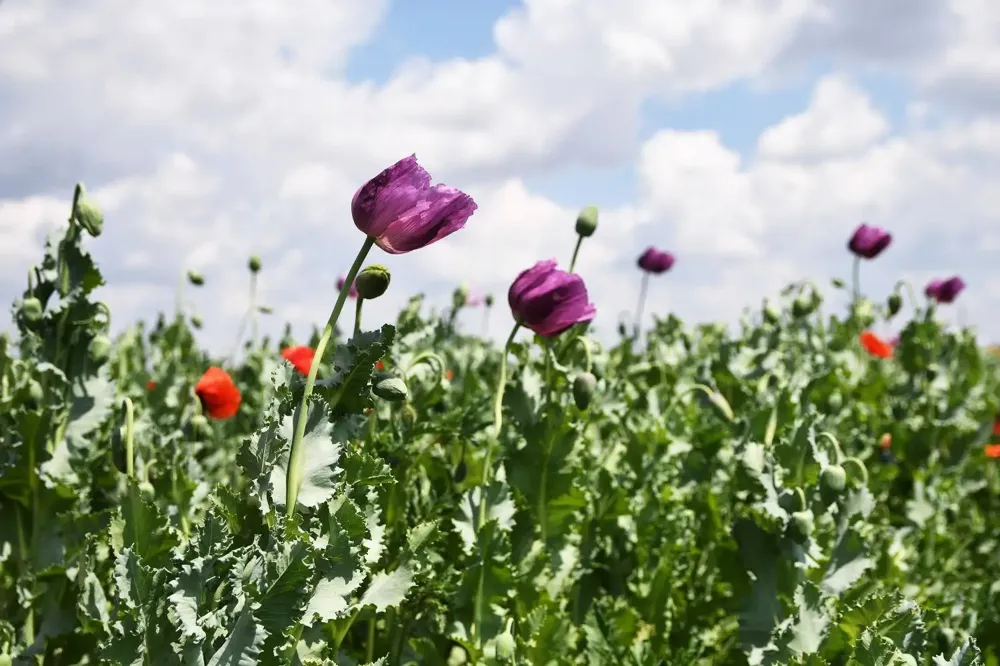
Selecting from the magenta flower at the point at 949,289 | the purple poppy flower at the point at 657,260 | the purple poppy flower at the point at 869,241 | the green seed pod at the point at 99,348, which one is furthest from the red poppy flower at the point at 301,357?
the magenta flower at the point at 949,289

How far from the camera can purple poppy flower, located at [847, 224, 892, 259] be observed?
508cm

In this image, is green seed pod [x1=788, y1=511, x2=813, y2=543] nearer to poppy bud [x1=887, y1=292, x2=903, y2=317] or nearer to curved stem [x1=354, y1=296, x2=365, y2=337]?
curved stem [x1=354, y1=296, x2=365, y2=337]

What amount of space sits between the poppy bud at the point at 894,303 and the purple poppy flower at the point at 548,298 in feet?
11.3

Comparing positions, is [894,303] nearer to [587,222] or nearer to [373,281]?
[587,222]

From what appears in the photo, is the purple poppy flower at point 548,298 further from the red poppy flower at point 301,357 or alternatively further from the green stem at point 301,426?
the red poppy flower at point 301,357

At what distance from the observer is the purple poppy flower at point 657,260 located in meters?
5.44

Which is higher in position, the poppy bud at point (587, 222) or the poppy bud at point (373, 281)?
the poppy bud at point (587, 222)

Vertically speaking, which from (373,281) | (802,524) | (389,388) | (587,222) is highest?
(587,222)

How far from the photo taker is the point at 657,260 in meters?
5.45

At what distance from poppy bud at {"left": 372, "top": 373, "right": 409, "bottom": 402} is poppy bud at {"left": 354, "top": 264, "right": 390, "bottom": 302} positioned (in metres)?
0.15

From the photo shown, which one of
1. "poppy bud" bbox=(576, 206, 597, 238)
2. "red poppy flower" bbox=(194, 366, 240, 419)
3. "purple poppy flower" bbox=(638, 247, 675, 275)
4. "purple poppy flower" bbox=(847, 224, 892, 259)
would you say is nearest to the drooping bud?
"red poppy flower" bbox=(194, 366, 240, 419)

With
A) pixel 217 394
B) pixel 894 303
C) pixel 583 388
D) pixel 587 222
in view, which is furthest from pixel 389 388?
pixel 894 303

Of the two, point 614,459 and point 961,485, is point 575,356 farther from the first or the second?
point 961,485

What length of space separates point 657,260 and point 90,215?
3.74 m
